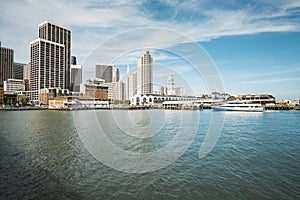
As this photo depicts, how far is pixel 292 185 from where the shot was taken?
625 centimetres

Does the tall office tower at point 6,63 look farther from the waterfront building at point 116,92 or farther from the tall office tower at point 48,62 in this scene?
the waterfront building at point 116,92

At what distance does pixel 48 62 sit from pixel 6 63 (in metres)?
51.0

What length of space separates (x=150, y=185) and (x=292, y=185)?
461 centimetres

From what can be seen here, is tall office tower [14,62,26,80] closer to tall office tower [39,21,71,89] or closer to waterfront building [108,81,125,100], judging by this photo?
tall office tower [39,21,71,89]

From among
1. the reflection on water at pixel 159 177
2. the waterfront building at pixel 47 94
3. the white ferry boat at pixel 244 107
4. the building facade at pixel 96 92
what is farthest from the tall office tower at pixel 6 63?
the reflection on water at pixel 159 177

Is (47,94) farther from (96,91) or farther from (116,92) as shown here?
(116,92)

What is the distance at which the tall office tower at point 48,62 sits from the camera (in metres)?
97.1

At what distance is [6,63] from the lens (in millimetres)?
127750

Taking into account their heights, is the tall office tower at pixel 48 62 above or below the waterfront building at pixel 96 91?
above

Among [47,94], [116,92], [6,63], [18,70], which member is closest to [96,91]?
[116,92]

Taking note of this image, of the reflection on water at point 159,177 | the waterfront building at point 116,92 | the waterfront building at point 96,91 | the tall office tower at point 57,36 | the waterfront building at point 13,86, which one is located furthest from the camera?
the tall office tower at point 57,36

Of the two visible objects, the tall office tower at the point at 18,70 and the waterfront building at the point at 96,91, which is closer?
the waterfront building at the point at 96,91

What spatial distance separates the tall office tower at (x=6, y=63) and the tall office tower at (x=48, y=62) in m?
30.1

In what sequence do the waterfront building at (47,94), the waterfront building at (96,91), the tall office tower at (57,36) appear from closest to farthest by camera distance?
the waterfront building at (47,94)
the waterfront building at (96,91)
the tall office tower at (57,36)
